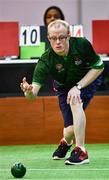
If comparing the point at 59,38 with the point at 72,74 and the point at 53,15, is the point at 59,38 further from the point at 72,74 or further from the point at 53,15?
the point at 53,15

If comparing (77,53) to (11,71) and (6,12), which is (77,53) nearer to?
(11,71)

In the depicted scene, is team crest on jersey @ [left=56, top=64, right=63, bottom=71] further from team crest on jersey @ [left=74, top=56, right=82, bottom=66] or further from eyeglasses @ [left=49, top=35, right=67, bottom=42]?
eyeglasses @ [left=49, top=35, right=67, bottom=42]

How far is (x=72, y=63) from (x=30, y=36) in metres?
2.28

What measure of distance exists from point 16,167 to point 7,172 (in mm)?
377

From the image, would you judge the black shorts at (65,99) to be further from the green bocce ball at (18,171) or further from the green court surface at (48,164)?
the green bocce ball at (18,171)

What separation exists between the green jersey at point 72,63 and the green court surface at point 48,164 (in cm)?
71

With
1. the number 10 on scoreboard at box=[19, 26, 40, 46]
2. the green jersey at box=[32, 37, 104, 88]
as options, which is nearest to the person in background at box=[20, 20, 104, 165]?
the green jersey at box=[32, 37, 104, 88]

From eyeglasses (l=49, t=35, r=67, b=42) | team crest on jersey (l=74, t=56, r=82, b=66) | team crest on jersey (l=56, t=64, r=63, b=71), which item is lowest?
team crest on jersey (l=56, t=64, r=63, b=71)

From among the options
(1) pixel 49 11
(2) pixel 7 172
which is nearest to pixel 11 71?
(1) pixel 49 11

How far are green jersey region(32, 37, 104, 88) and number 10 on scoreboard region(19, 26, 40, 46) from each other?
6.92 feet

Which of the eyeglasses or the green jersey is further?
the green jersey

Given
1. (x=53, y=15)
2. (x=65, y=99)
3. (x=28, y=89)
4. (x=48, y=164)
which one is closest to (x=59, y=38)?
(x=28, y=89)

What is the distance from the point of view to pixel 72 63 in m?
6.39

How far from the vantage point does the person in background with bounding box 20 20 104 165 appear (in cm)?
624
